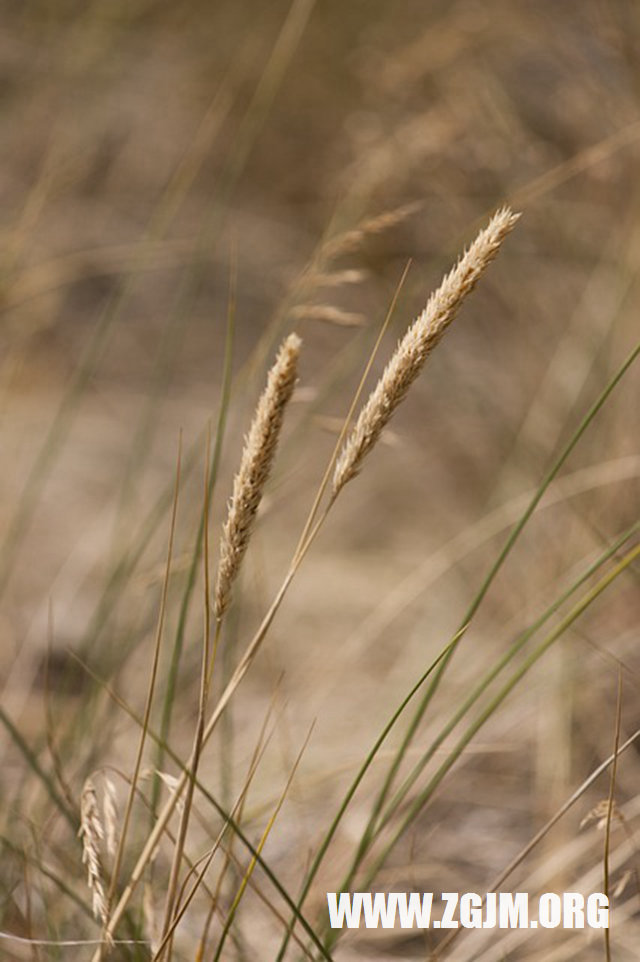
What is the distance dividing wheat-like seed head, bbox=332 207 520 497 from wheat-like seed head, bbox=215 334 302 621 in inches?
1.4

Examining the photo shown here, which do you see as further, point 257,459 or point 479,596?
point 479,596

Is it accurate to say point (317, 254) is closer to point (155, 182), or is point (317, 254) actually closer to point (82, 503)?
point (82, 503)

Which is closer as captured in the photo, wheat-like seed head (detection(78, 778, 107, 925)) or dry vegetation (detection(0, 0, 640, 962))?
wheat-like seed head (detection(78, 778, 107, 925))

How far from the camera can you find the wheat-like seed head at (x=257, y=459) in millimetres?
506

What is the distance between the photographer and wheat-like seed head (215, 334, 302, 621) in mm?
506

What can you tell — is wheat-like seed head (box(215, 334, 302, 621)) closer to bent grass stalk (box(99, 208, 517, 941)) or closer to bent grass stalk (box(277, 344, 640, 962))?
bent grass stalk (box(99, 208, 517, 941))

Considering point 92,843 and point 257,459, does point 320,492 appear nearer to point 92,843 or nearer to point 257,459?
point 257,459

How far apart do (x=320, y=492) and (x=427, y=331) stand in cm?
12

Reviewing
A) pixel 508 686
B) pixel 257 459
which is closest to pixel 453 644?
pixel 508 686

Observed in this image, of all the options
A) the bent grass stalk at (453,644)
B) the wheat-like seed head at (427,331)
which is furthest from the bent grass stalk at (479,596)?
the wheat-like seed head at (427,331)

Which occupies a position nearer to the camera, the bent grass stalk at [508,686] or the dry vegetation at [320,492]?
the bent grass stalk at [508,686]

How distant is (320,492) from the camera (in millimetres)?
601

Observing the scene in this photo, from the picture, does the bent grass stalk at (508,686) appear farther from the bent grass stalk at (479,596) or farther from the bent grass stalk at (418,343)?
the bent grass stalk at (418,343)

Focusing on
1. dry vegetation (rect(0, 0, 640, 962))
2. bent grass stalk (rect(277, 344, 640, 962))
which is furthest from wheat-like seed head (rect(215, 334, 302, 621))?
bent grass stalk (rect(277, 344, 640, 962))
